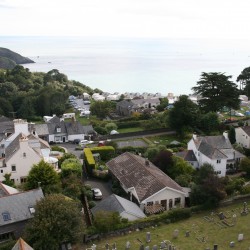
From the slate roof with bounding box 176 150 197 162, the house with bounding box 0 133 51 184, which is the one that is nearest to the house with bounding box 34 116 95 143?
the slate roof with bounding box 176 150 197 162

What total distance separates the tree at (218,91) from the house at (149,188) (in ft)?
95.7

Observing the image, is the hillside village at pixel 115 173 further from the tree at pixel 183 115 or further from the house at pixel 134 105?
the house at pixel 134 105

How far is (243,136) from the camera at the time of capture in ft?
189

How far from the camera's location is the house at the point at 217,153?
47.1 metres

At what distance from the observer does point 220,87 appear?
68.1 meters

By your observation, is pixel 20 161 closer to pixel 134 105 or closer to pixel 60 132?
pixel 60 132

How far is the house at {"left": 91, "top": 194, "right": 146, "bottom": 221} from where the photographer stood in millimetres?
34350

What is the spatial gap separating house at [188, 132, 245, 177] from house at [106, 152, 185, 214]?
788 cm

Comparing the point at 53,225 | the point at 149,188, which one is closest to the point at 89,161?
the point at 149,188

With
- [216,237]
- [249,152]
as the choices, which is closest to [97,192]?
[216,237]

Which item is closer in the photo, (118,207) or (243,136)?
(118,207)

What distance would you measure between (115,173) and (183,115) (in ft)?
76.5

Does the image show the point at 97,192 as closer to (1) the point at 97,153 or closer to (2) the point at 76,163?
(2) the point at 76,163

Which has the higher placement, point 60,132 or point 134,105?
point 134,105
